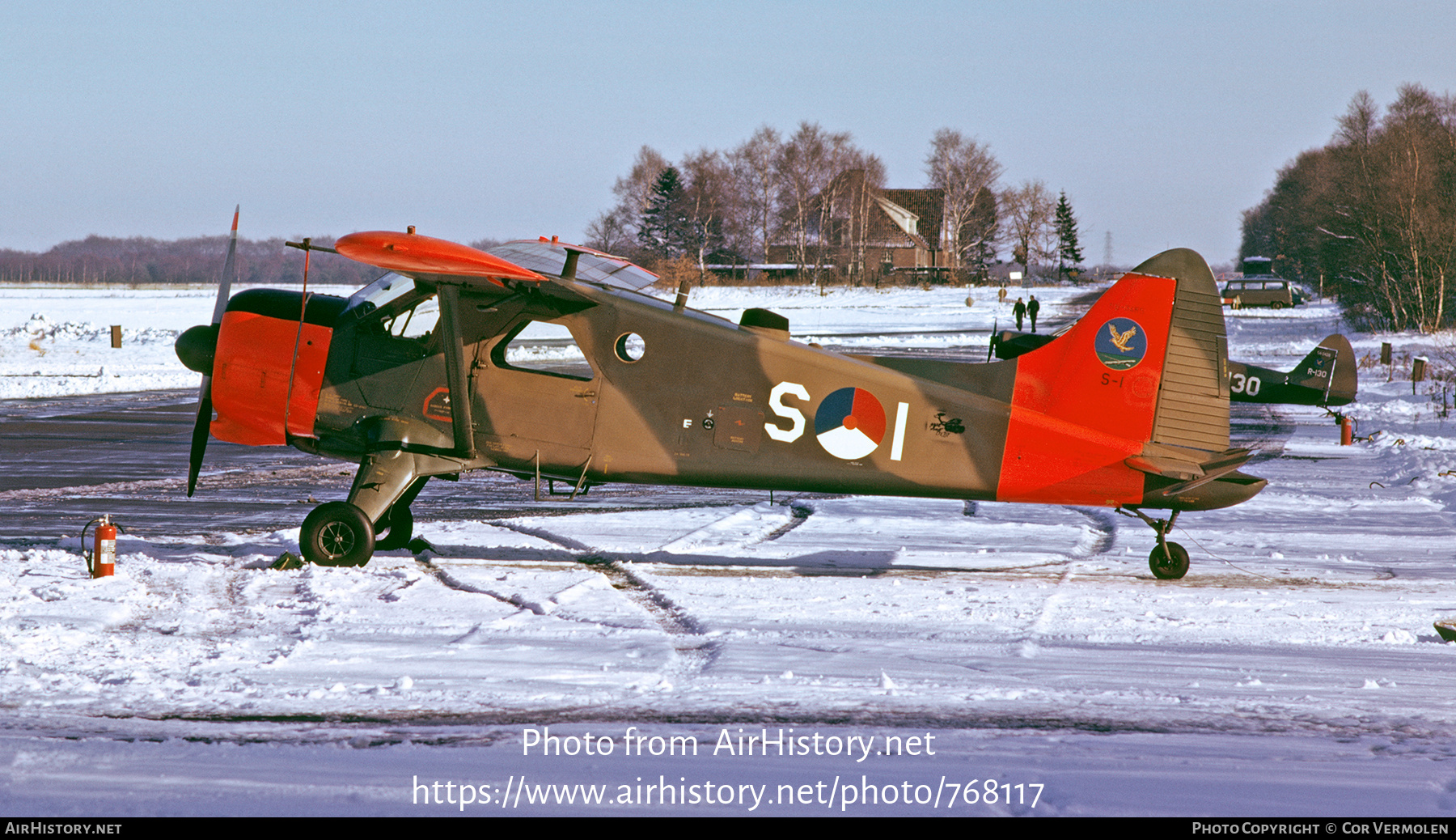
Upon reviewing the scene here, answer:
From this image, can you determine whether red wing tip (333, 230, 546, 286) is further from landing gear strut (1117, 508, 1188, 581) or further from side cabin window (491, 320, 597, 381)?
landing gear strut (1117, 508, 1188, 581)

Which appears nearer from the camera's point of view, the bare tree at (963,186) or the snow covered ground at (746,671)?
the snow covered ground at (746,671)

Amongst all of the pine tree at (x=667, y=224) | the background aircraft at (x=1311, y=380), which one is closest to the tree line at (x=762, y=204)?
the pine tree at (x=667, y=224)

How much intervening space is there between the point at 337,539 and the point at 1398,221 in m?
46.5

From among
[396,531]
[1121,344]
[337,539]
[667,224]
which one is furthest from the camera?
[667,224]

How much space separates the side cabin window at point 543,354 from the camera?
25.8 ft

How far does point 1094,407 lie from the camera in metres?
7.73

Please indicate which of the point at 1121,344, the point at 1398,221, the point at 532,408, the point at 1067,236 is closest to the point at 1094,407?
the point at 1121,344

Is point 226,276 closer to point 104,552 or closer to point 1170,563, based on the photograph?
point 104,552

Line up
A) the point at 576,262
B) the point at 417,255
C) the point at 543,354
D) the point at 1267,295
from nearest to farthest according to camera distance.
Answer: the point at 417,255, the point at 576,262, the point at 543,354, the point at 1267,295

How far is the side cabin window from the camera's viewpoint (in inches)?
310

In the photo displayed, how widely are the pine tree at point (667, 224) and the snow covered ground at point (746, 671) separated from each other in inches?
2877

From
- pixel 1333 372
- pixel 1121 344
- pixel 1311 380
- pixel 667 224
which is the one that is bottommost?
pixel 1311 380

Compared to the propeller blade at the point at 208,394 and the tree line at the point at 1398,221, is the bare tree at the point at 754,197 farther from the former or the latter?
the propeller blade at the point at 208,394

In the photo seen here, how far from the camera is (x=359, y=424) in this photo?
7.78 m
